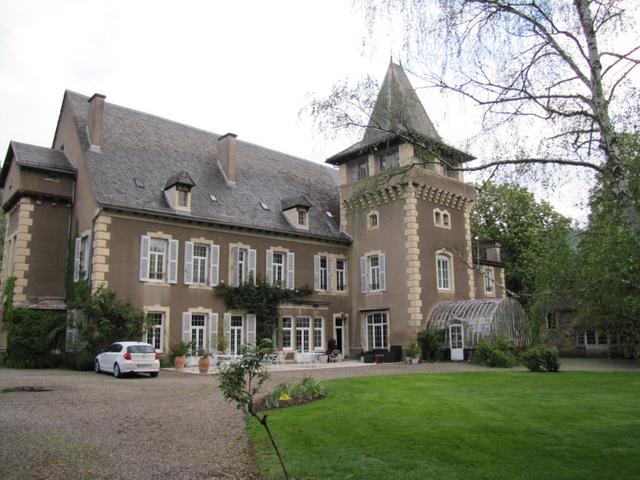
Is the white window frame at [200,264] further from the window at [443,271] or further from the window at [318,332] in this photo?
the window at [443,271]

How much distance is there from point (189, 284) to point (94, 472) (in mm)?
17301

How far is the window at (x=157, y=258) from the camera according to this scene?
2261 cm

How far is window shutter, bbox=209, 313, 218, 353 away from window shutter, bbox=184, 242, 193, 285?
1.80 metres

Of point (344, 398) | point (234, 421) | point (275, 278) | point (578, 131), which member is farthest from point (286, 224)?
point (578, 131)

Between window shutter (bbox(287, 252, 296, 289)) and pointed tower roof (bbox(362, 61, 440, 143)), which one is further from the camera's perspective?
window shutter (bbox(287, 252, 296, 289))

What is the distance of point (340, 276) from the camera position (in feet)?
96.0

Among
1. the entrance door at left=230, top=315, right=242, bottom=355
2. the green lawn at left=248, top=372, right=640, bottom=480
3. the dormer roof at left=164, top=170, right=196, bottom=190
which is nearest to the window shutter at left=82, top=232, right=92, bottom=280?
the dormer roof at left=164, top=170, right=196, bottom=190

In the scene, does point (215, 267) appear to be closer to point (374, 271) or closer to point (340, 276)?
point (340, 276)

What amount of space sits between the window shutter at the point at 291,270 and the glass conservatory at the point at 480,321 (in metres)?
6.69

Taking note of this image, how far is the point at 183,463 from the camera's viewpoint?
6910 millimetres

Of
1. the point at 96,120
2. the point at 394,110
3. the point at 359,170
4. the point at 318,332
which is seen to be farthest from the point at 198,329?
the point at 394,110

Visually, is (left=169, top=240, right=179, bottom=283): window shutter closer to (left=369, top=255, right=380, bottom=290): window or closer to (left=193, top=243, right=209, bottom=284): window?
(left=193, top=243, right=209, bottom=284): window

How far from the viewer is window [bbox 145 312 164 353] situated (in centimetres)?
2198

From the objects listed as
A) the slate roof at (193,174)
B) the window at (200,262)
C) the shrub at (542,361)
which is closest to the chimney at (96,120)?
the slate roof at (193,174)
